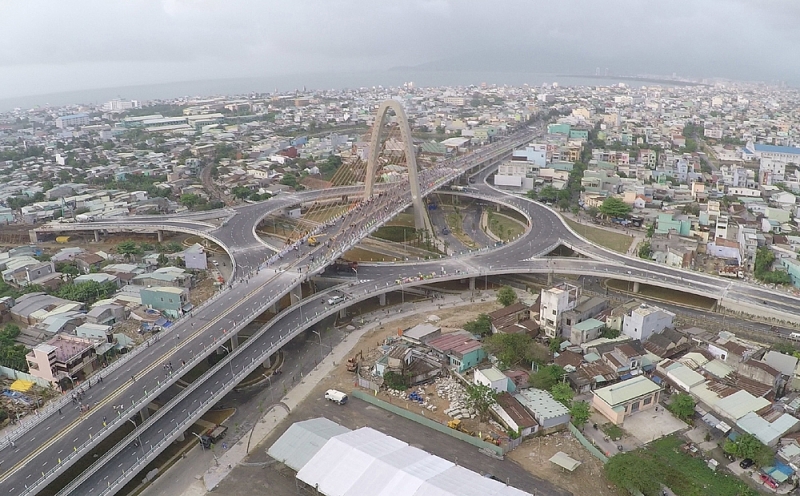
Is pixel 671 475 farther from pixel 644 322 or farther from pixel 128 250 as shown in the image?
pixel 128 250

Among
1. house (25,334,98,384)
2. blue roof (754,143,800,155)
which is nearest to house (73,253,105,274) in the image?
house (25,334,98,384)

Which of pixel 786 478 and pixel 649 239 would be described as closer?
pixel 786 478

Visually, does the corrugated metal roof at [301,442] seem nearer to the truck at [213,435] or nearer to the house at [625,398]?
the truck at [213,435]

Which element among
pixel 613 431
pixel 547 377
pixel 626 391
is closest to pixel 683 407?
pixel 626 391

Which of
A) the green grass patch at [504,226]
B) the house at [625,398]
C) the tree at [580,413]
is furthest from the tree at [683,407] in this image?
the green grass patch at [504,226]

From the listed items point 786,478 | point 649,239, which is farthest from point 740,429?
point 649,239

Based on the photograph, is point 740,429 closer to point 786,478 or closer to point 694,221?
point 786,478
